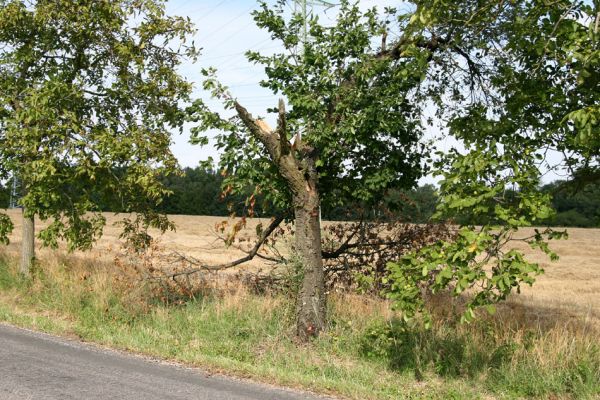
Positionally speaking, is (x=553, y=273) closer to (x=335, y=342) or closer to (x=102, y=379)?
(x=335, y=342)

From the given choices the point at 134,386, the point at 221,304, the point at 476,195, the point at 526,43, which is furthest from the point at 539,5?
the point at 221,304

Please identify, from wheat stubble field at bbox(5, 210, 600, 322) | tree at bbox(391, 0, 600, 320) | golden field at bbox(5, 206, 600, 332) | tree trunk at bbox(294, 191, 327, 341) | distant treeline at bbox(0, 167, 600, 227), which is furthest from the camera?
wheat stubble field at bbox(5, 210, 600, 322)

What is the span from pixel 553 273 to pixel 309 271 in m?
18.8

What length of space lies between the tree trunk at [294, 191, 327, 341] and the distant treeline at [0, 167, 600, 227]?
4.71 ft

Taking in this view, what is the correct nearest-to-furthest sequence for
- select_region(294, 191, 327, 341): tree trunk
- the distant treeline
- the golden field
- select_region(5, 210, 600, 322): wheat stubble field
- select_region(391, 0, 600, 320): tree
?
1. select_region(391, 0, 600, 320): tree
2. the distant treeline
3. select_region(294, 191, 327, 341): tree trunk
4. the golden field
5. select_region(5, 210, 600, 322): wheat stubble field

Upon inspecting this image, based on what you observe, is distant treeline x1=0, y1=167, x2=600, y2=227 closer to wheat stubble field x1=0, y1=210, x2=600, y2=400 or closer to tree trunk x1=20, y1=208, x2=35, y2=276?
tree trunk x1=20, y1=208, x2=35, y2=276

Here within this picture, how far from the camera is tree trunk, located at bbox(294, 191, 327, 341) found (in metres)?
8.64

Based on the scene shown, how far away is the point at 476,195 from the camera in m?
6.09

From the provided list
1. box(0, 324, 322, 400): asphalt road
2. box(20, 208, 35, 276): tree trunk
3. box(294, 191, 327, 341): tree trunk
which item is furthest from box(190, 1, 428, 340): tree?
box(20, 208, 35, 276): tree trunk

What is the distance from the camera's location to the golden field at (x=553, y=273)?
12648 millimetres

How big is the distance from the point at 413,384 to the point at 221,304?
4.06 m

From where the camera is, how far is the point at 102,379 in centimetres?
653

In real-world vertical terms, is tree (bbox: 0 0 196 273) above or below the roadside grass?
above

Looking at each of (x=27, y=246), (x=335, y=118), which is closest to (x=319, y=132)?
(x=335, y=118)
